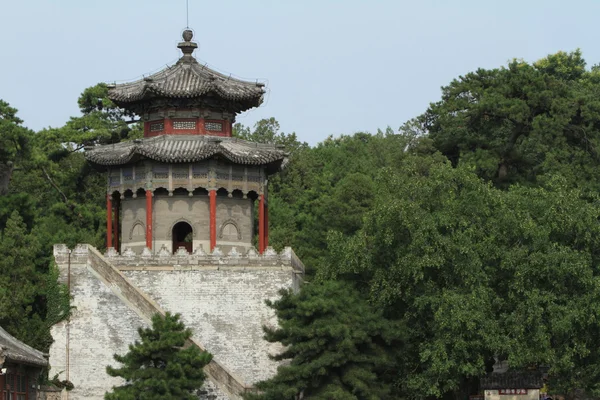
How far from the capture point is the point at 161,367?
35.1 meters

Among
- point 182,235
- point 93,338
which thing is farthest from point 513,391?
Result: point 182,235

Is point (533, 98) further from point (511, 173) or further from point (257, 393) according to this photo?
point (257, 393)

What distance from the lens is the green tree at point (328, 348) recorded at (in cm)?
3550

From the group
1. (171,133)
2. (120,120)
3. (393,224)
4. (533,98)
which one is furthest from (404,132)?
(393,224)

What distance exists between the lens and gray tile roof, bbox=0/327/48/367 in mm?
33375

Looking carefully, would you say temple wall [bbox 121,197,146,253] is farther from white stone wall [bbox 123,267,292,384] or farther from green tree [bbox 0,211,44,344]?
white stone wall [bbox 123,267,292,384]

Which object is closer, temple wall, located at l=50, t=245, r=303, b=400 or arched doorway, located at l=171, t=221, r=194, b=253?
temple wall, located at l=50, t=245, r=303, b=400

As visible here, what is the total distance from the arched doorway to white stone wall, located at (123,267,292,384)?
3.25 m

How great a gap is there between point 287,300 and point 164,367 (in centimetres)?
396

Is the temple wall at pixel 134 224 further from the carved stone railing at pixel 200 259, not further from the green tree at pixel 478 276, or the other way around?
the green tree at pixel 478 276

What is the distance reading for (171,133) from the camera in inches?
1797

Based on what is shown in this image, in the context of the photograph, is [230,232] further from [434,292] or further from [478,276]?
[478,276]

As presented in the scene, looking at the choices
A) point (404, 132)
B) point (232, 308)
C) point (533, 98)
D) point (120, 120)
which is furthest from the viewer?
point (404, 132)

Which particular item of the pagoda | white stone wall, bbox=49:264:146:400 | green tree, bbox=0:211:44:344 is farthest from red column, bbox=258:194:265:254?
green tree, bbox=0:211:44:344
